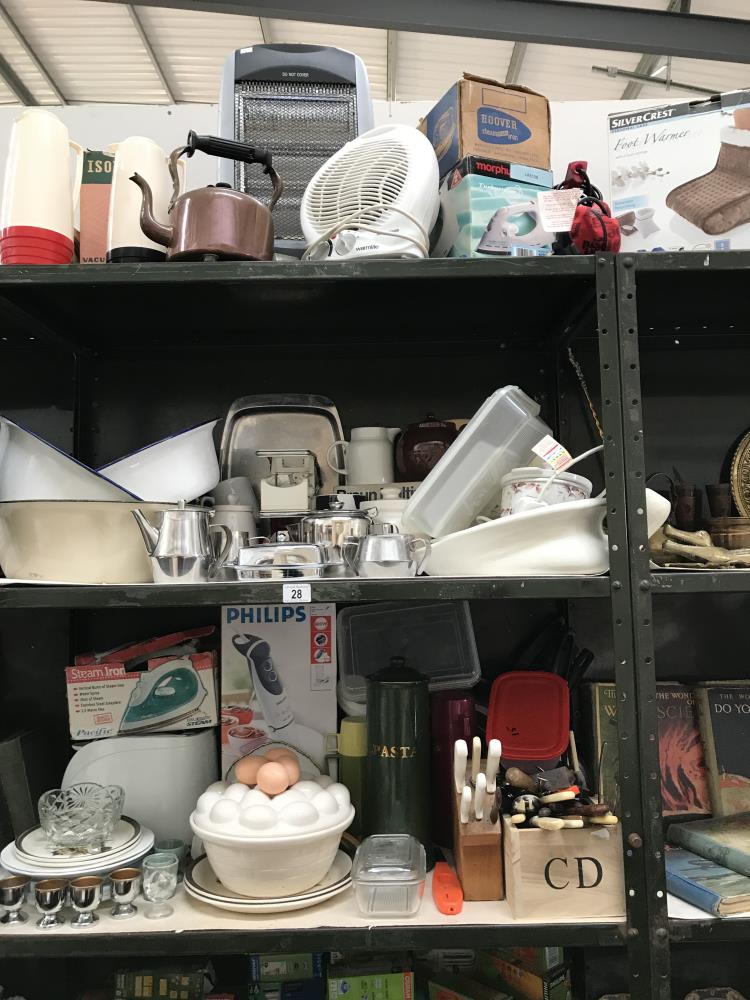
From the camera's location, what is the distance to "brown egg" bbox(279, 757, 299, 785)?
54.1 inches

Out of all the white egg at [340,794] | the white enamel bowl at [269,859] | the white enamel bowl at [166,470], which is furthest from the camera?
the white enamel bowl at [166,470]

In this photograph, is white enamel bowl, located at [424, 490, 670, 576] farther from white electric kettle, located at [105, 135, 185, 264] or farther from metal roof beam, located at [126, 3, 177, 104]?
metal roof beam, located at [126, 3, 177, 104]

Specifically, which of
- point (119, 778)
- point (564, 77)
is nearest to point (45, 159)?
point (119, 778)

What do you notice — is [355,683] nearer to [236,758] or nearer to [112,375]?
[236,758]

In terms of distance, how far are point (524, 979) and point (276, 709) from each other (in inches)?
29.1

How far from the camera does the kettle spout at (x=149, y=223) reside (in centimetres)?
136

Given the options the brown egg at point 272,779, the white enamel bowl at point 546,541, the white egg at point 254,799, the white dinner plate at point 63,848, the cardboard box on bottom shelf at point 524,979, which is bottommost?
the cardboard box on bottom shelf at point 524,979

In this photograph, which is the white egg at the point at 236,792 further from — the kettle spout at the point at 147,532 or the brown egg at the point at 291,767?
the kettle spout at the point at 147,532

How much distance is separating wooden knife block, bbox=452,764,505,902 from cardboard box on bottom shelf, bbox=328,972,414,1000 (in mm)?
351

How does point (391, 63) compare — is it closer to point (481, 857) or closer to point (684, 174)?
point (684, 174)

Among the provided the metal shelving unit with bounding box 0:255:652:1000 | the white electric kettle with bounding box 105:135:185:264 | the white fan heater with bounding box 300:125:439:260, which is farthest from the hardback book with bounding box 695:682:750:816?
the white electric kettle with bounding box 105:135:185:264

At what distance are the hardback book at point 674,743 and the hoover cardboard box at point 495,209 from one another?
2.87ft

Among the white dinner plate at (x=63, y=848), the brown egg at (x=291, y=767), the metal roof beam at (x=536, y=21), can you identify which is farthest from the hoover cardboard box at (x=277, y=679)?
the metal roof beam at (x=536, y=21)

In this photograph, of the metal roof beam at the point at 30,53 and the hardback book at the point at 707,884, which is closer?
the hardback book at the point at 707,884
